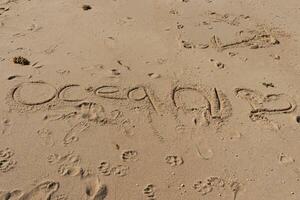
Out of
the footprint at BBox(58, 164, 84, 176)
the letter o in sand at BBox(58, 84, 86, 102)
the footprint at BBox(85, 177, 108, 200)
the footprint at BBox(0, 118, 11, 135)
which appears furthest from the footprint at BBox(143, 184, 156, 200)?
the footprint at BBox(0, 118, 11, 135)

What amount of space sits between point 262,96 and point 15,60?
3.13m

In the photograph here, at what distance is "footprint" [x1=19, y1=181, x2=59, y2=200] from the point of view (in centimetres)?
368

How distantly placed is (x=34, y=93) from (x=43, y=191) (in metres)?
1.43

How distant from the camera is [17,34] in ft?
19.1

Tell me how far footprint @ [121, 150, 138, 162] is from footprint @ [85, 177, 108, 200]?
0.39 meters

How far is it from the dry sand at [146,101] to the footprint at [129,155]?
0.02 m

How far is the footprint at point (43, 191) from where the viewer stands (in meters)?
3.68

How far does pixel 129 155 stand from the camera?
417cm

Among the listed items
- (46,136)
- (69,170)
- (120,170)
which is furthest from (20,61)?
(120,170)

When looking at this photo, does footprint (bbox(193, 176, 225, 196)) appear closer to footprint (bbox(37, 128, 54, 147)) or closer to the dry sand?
the dry sand

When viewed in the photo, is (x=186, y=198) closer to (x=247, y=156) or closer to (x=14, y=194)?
(x=247, y=156)

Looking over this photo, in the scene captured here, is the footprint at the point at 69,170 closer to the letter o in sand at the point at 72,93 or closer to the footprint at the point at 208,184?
the letter o in sand at the point at 72,93

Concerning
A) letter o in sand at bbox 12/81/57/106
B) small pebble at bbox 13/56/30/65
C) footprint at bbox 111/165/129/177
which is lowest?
footprint at bbox 111/165/129/177

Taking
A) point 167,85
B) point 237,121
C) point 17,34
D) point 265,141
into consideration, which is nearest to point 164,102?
point 167,85
